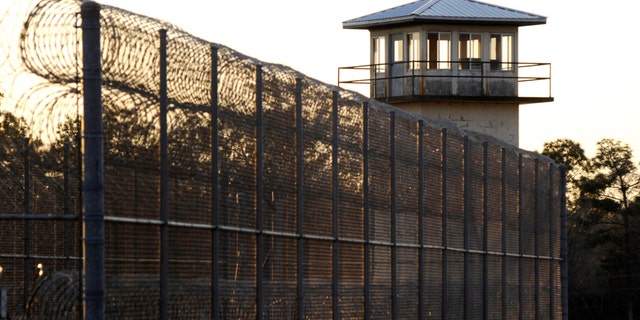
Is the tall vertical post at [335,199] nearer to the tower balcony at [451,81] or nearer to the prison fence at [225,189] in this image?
the prison fence at [225,189]

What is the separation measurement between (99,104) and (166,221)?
1.37 metres

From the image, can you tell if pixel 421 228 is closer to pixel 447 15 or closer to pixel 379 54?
pixel 447 15

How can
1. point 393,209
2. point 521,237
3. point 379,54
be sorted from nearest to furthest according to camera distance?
point 393,209 → point 521,237 → point 379,54

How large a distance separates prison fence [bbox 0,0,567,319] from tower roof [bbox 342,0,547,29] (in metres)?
16.8

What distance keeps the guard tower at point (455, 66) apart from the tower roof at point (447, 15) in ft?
0.08

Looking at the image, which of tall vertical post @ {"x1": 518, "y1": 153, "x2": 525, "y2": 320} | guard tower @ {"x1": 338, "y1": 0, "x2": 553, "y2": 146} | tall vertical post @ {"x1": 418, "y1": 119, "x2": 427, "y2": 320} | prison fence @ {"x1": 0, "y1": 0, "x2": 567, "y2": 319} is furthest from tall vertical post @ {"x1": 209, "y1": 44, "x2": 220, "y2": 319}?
guard tower @ {"x1": 338, "y1": 0, "x2": 553, "y2": 146}

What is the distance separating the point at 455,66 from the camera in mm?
38406

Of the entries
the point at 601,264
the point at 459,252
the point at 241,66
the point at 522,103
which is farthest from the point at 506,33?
the point at 601,264

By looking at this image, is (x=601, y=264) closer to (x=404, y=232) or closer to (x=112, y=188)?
(x=404, y=232)

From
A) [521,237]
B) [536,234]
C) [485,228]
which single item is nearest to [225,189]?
[485,228]

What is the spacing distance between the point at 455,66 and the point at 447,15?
1.32 metres

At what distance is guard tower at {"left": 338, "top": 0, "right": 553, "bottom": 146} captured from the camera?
124 feet

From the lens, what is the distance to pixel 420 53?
1492 inches

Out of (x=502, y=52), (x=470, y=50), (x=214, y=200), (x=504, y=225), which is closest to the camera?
(x=214, y=200)
